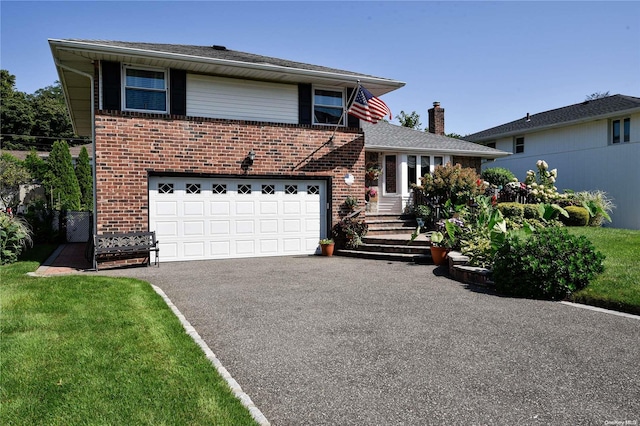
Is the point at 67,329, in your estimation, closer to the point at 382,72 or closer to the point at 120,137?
the point at 120,137

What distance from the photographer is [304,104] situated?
12734 millimetres

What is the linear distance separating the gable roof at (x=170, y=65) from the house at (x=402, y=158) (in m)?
3.82

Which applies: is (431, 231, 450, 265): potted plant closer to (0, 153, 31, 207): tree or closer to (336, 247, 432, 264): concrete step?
(336, 247, 432, 264): concrete step

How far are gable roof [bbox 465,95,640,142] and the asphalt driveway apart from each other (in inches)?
695

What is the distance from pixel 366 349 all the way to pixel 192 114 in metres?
8.97

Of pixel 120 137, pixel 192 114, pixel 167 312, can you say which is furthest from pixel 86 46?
pixel 167 312

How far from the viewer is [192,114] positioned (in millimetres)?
11422

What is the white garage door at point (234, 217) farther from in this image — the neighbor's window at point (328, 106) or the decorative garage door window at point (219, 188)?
the neighbor's window at point (328, 106)

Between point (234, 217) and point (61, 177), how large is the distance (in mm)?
17181

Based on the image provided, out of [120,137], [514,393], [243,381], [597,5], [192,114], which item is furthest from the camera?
[192,114]

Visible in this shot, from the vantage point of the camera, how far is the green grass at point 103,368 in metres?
2.94

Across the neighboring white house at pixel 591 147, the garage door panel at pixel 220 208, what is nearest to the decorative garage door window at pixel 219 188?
the garage door panel at pixel 220 208

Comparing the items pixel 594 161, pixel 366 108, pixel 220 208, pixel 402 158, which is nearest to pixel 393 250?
pixel 366 108

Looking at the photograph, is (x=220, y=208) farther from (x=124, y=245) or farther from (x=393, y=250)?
(x=393, y=250)
